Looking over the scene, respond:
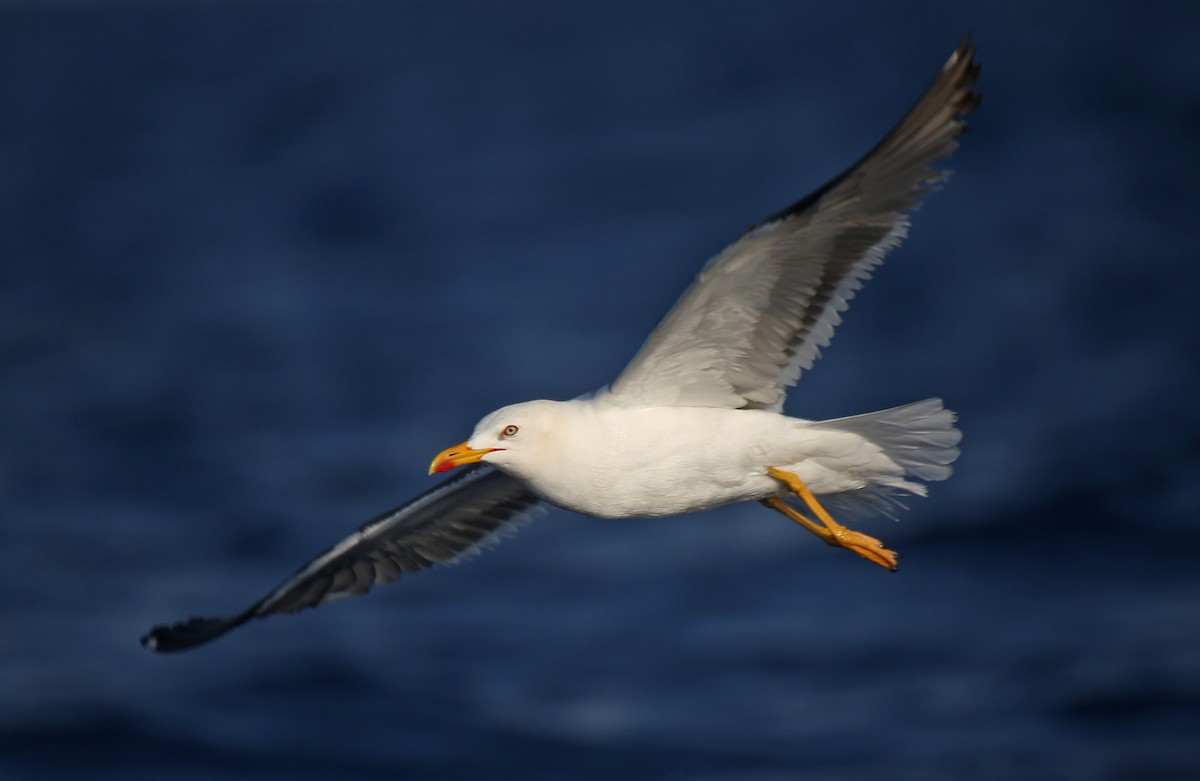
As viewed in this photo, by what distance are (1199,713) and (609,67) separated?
893 inches

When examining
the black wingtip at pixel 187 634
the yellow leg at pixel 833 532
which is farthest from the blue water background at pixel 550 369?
the yellow leg at pixel 833 532

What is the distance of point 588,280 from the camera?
28.8 metres

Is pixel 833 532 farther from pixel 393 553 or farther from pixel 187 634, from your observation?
pixel 187 634

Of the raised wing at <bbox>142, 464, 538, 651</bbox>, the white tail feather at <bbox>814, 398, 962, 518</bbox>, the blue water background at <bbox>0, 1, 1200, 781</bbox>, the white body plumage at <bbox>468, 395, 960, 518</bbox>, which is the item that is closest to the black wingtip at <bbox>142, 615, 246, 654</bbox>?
the raised wing at <bbox>142, 464, 538, 651</bbox>

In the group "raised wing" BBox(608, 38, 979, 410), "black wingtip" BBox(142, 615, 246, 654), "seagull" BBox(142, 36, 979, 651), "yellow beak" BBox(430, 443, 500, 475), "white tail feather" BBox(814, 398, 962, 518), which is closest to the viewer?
"raised wing" BBox(608, 38, 979, 410)

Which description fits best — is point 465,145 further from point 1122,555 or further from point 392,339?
point 1122,555

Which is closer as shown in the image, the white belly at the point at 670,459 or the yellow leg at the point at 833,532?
the white belly at the point at 670,459

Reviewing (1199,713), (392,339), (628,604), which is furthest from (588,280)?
(1199,713)

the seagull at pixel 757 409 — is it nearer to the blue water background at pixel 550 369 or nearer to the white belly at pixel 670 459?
the white belly at pixel 670 459

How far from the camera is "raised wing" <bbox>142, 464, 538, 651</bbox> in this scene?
31.7ft

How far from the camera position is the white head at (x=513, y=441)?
7746 millimetres

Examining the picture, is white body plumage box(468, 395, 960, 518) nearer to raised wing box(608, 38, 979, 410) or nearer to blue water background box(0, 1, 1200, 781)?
raised wing box(608, 38, 979, 410)

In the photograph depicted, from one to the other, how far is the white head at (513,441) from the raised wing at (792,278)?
1.37 feet

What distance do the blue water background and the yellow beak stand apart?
1365cm
